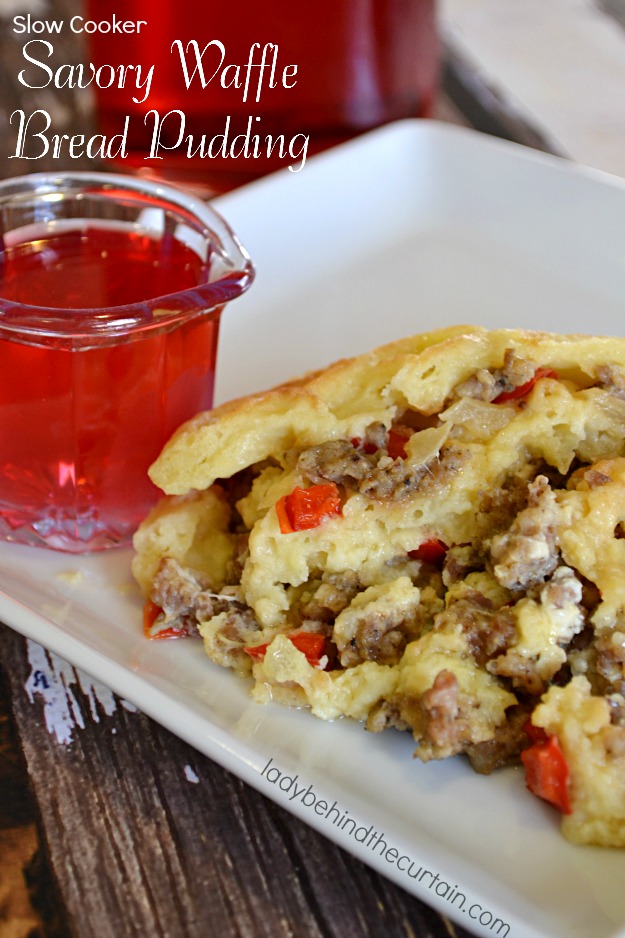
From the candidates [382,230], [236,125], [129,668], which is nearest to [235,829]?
[129,668]

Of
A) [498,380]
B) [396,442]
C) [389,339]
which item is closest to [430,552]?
[396,442]

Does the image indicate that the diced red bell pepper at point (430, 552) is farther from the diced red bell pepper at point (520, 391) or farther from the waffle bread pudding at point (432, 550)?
the diced red bell pepper at point (520, 391)

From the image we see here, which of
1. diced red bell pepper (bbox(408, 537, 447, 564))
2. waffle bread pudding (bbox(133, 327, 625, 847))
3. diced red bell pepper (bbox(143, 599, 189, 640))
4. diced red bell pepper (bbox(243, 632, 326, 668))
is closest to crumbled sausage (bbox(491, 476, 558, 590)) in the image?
waffle bread pudding (bbox(133, 327, 625, 847))

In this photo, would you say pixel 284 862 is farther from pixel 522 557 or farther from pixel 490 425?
pixel 490 425

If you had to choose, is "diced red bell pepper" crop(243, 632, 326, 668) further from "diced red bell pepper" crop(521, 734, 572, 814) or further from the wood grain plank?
"diced red bell pepper" crop(521, 734, 572, 814)

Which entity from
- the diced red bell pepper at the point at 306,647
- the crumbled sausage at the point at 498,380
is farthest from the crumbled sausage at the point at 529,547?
the diced red bell pepper at the point at 306,647

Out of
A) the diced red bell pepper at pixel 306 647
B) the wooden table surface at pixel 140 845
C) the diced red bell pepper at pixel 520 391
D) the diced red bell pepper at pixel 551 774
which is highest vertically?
the diced red bell pepper at pixel 520 391

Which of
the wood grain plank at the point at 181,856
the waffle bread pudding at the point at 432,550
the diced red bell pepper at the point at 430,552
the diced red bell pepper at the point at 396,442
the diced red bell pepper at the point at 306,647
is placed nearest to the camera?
the wood grain plank at the point at 181,856
